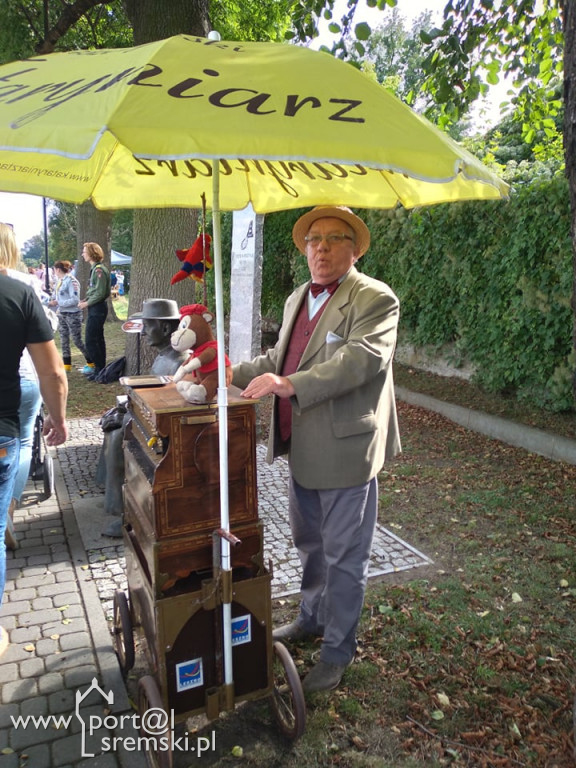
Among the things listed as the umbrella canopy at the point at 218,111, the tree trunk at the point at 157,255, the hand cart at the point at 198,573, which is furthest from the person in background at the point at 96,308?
the hand cart at the point at 198,573

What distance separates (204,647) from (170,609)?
10.1 inches

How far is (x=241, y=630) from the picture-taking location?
2.49 meters

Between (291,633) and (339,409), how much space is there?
1400 millimetres

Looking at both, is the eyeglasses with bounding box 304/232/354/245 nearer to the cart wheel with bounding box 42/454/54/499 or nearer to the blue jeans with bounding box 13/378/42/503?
the blue jeans with bounding box 13/378/42/503

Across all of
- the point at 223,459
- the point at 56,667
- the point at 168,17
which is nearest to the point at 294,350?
the point at 223,459

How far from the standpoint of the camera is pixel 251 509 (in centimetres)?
249

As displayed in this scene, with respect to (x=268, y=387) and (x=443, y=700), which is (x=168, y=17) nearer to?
(x=268, y=387)

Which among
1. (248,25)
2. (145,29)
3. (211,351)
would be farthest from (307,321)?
(248,25)

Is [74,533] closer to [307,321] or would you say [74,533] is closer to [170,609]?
[170,609]

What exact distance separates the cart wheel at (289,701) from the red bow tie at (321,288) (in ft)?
5.52

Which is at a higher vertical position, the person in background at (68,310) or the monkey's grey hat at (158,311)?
the monkey's grey hat at (158,311)

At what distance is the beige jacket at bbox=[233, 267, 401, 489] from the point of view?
254 centimetres

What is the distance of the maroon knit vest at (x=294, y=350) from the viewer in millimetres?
2912
